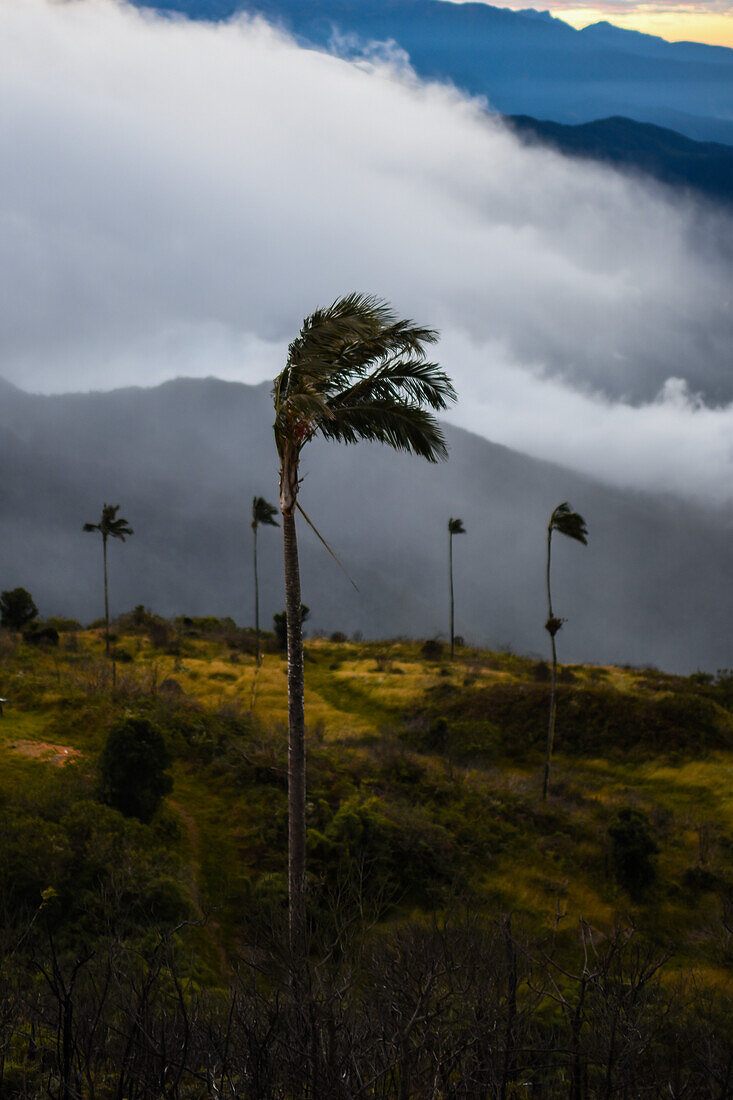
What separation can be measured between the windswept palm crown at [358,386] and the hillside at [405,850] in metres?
5.91

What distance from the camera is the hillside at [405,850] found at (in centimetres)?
845

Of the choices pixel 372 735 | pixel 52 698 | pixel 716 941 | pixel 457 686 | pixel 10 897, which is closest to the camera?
pixel 10 897

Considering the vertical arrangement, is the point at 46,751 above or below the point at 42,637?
below

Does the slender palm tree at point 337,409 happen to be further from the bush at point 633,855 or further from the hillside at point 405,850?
the bush at point 633,855

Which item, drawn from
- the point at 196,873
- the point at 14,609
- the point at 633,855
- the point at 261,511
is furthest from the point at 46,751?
the point at 14,609

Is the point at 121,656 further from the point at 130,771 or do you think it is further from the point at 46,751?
the point at 130,771

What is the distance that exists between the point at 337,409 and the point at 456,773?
1650cm

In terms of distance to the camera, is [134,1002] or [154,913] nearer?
[134,1002]

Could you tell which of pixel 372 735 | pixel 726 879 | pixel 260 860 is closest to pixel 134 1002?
pixel 260 860

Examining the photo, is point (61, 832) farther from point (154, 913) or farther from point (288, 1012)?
point (288, 1012)

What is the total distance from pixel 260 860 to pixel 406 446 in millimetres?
10484

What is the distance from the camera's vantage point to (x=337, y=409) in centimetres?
1066

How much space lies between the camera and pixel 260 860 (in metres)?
16.4

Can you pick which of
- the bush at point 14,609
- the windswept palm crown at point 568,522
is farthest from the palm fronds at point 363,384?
the bush at point 14,609
